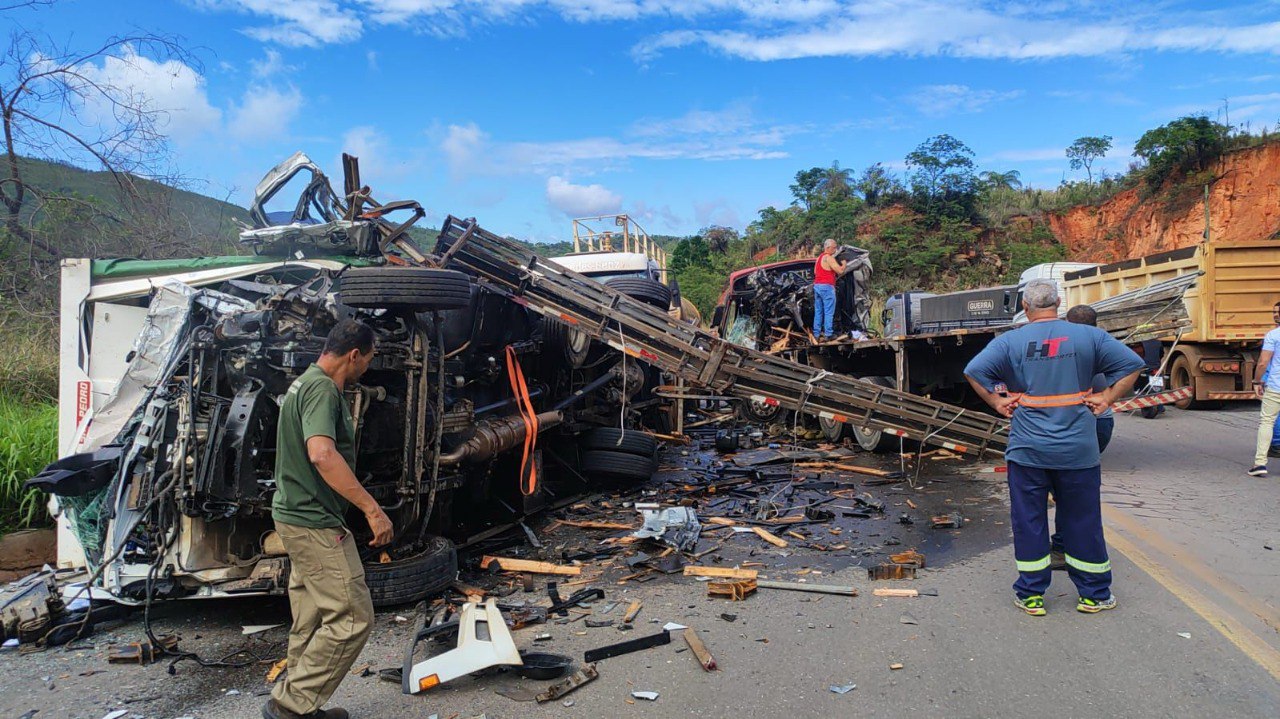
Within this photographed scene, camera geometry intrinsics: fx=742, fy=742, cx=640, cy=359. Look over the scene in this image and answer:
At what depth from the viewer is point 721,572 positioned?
17.4 feet

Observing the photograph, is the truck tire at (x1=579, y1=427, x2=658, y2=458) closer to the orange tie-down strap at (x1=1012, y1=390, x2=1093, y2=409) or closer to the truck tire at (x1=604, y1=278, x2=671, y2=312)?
the truck tire at (x1=604, y1=278, x2=671, y2=312)

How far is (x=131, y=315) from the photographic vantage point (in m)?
6.04

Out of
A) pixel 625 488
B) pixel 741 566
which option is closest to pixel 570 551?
pixel 741 566

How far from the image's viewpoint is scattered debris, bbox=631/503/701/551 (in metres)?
6.04

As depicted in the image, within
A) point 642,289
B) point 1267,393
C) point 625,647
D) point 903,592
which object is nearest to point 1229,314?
point 1267,393

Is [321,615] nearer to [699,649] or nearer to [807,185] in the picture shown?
[699,649]

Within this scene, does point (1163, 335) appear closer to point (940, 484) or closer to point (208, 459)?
point (940, 484)

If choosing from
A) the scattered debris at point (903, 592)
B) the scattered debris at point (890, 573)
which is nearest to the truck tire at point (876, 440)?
the scattered debris at point (890, 573)

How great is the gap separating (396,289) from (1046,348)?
3893 mm

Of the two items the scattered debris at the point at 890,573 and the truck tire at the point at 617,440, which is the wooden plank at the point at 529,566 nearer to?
the scattered debris at the point at 890,573

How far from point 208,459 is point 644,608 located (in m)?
2.69

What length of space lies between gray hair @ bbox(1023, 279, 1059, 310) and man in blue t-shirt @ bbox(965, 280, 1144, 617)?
0.06 m

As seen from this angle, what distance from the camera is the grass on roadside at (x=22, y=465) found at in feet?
20.9

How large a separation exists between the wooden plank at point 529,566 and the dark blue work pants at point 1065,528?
2.96 m
